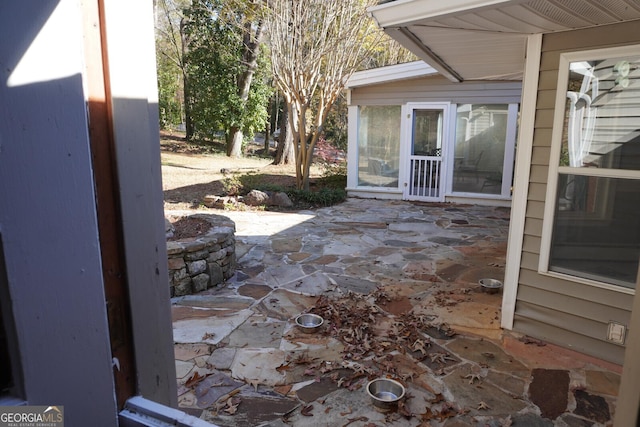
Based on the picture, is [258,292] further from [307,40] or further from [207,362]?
[307,40]

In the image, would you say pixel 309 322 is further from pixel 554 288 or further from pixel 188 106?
pixel 188 106

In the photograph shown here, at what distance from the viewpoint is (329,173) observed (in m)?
11.3

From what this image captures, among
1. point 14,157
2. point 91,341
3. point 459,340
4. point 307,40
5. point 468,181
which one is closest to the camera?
point 14,157

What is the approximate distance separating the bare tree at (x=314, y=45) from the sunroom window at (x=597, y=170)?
241 inches

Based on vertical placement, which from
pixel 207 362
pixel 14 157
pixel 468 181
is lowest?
pixel 207 362

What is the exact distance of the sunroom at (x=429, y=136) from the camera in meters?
8.62

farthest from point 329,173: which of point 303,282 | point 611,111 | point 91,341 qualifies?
point 91,341

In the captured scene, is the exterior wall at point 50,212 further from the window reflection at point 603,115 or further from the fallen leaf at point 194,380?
the window reflection at point 603,115

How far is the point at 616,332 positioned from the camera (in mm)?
2834

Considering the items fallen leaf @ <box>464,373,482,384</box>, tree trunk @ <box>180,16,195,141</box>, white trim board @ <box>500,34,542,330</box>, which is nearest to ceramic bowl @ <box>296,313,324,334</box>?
fallen leaf @ <box>464,373,482,384</box>

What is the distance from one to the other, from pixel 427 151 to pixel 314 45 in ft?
10.7

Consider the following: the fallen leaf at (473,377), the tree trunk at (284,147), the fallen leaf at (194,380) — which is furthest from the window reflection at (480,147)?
the fallen leaf at (194,380)

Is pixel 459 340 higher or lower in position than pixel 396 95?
lower

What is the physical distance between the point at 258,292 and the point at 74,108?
360 centimetres
